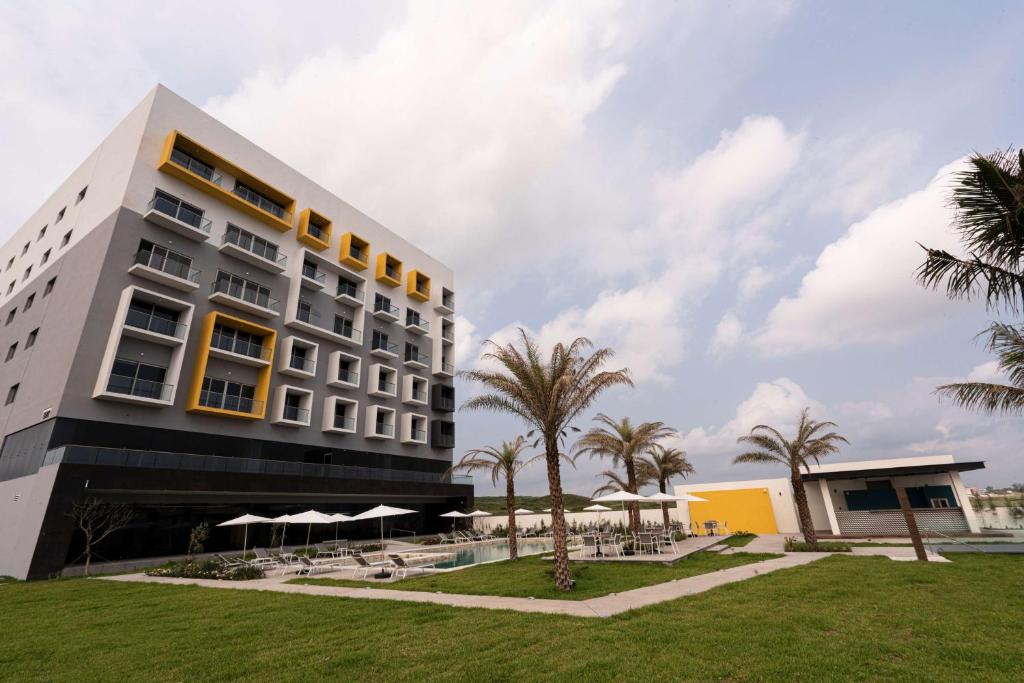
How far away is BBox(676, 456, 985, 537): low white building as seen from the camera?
24.7 m

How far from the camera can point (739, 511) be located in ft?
105

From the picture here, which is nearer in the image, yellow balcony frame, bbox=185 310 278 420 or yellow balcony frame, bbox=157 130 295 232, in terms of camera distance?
yellow balcony frame, bbox=185 310 278 420

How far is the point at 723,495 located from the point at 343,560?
25813 mm

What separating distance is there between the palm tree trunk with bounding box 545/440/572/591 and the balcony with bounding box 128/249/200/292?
22.0m

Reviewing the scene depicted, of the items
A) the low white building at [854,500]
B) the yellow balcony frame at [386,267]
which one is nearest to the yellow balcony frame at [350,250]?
the yellow balcony frame at [386,267]

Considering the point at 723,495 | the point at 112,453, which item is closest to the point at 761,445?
→ the point at 723,495

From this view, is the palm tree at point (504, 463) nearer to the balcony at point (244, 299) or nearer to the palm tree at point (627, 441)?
the palm tree at point (627, 441)

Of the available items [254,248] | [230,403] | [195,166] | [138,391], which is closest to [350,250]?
[254,248]

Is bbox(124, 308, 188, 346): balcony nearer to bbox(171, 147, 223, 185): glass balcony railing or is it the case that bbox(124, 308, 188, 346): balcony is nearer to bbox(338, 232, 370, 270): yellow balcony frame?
bbox(171, 147, 223, 185): glass balcony railing

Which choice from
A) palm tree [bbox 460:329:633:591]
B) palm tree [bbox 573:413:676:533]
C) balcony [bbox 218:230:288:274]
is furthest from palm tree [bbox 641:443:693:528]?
balcony [bbox 218:230:288:274]

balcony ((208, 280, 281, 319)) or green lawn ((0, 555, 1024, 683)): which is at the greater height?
balcony ((208, 280, 281, 319))

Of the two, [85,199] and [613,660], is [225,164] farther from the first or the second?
[613,660]

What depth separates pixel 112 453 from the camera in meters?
19.3

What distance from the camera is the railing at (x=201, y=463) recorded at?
18484mm
